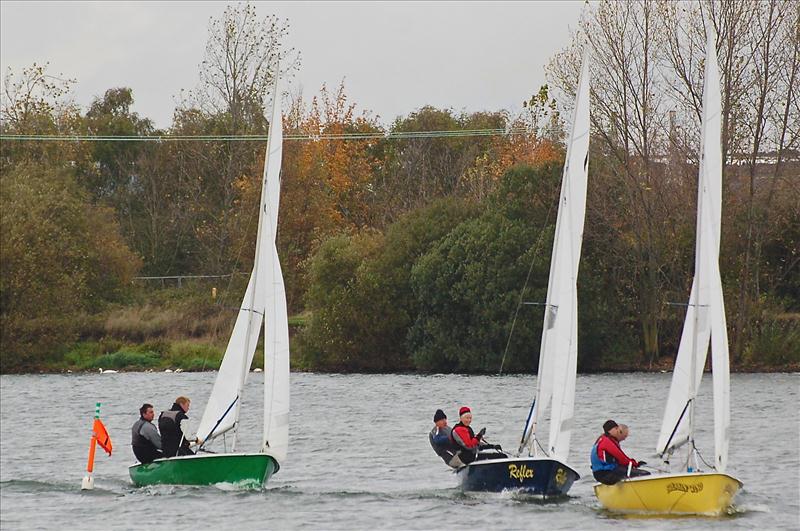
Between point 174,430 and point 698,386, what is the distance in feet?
30.2

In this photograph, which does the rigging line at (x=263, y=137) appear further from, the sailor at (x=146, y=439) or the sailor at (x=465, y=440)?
the sailor at (x=465, y=440)

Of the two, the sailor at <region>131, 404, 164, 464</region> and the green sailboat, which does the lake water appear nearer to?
the green sailboat

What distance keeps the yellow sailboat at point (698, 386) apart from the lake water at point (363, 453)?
329 mm

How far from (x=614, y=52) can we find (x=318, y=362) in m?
17.4

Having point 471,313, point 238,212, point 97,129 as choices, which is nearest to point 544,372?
point 471,313

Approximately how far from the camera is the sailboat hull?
905 inches

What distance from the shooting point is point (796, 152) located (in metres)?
55.1

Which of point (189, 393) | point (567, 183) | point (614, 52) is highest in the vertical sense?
point (614, 52)

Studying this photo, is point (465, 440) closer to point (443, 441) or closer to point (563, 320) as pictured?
point (443, 441)

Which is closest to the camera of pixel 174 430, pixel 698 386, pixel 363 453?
pixel 698 386

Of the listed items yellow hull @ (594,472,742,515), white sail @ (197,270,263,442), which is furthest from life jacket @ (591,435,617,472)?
white sail @ (197,270,263,442)

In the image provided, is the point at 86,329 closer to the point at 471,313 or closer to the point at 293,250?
the point at 293,250

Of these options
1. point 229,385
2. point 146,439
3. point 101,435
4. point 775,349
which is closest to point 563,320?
point 229,385

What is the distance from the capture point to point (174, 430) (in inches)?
989
